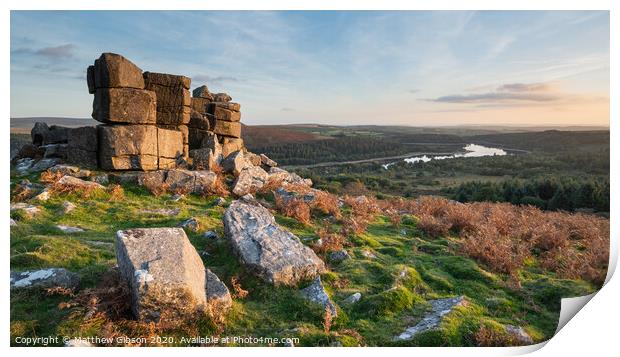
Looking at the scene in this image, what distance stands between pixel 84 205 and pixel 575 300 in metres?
12.5

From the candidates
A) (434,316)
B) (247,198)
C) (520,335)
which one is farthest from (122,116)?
(520,335)

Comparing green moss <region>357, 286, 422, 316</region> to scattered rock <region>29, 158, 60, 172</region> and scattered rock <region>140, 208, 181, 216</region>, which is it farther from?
scattered rock <region>29, 158, 60, 172</region>

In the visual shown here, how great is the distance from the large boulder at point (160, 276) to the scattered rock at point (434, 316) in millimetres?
3166

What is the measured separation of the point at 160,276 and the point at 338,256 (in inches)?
170

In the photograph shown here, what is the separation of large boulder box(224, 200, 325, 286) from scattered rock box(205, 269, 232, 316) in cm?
93

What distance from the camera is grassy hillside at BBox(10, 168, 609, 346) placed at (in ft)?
19.5

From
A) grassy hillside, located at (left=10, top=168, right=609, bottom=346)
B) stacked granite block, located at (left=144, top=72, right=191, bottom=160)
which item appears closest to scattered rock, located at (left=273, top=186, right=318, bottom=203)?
grassy hillside, located at (left=10, top=168, right=609, bottom=346)

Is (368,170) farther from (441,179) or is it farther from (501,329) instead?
(501,329)

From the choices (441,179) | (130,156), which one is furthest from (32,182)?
(441,179)

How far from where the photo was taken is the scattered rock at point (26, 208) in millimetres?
10117

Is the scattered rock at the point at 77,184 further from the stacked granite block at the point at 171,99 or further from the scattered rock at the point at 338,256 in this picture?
the scattered rock at the point at 338,256

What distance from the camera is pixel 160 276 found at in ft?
18.4

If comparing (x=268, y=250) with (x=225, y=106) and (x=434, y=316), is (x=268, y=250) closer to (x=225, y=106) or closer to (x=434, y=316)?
(x=434, y=316)

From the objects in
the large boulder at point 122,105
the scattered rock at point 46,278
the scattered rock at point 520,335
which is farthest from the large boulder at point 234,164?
the scattered rock at point 520,335
